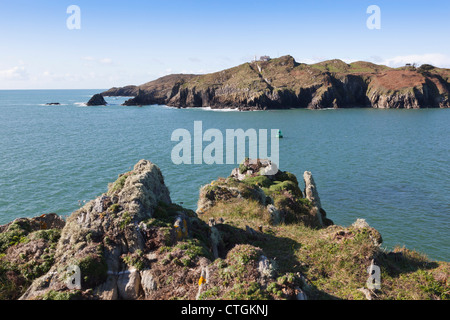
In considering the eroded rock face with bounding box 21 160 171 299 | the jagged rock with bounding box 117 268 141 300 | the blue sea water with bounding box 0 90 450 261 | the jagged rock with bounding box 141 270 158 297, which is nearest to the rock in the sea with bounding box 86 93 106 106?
the blue sea water with bounding box 0 90 450 261

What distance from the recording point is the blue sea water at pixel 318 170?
106 ft

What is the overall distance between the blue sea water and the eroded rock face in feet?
77.6

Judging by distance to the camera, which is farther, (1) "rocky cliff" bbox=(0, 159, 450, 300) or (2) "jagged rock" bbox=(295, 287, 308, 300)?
(1) "rocky cliff" bbox=(0, 159, 450, 300)

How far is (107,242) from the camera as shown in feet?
38.1

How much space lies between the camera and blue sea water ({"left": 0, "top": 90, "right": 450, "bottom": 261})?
1267 inches

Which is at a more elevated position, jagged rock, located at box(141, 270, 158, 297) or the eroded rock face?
the eroded rock face

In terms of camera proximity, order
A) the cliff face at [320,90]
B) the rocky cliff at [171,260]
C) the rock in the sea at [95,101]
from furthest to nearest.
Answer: the rock in the sea at [95,101] < the cliff face at [320,90] < the rocky cliff at [171,260]

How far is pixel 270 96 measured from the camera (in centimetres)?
16262

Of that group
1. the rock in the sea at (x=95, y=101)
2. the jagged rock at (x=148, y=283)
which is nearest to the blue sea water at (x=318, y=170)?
the jagged rock at (x=148, y=283)

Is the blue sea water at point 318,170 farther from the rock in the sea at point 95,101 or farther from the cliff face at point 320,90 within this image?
Result: the rock in the sea at point 95,101

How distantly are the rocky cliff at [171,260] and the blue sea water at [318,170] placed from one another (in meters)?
16.1

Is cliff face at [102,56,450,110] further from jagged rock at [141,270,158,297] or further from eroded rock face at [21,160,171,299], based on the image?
jagged rock at [141,270,158,297]
